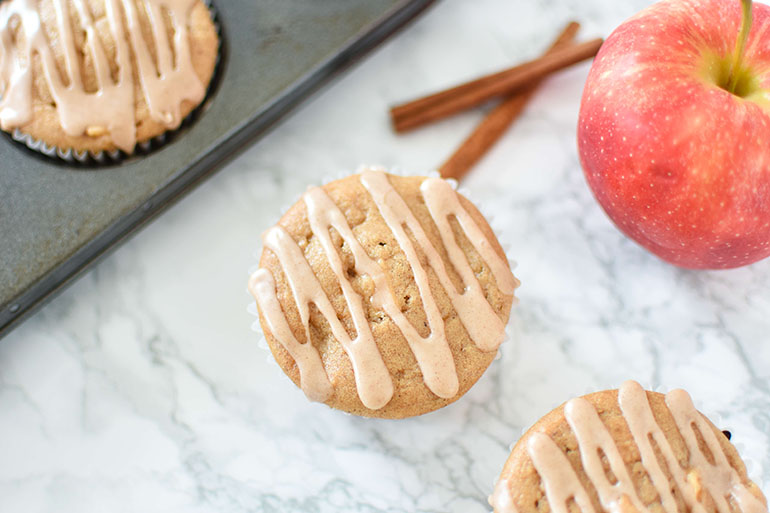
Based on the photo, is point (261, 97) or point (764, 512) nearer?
point (764, 512)

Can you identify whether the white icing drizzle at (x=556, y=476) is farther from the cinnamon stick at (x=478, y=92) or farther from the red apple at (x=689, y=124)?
the cinnamon stick at (x=478, y=92)

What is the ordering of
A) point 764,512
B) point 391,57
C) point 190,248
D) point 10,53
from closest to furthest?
point 764,512 < point 10,53 < point 190,248 < point 391,57

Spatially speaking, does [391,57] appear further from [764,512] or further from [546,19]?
[764,512]

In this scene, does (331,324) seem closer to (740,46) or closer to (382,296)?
(382,296)

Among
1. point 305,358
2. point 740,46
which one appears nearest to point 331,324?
point 305,358

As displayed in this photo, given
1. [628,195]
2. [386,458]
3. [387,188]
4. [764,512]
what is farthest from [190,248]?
[764,512]

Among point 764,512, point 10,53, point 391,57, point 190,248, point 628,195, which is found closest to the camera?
point 764,512

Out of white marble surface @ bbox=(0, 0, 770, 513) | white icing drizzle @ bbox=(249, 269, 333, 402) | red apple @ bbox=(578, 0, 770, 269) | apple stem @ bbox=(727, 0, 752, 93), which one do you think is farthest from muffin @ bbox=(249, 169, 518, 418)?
apple stem @ bbox=(727, 0, 752, 93)
